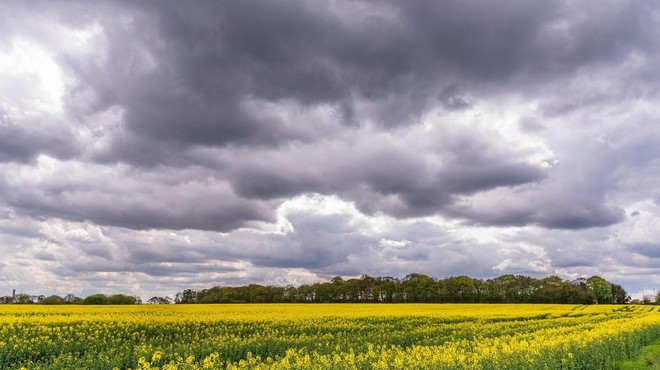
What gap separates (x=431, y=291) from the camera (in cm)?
13775

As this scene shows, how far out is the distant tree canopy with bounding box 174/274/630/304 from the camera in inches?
5059

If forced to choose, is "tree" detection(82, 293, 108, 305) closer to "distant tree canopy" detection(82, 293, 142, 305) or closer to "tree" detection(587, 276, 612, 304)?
"distant tree canopy" detection(82, 293, 142, 305)

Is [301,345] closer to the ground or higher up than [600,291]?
higher up

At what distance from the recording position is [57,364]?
56.4ft

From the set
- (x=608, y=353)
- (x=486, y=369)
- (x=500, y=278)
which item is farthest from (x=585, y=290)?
(x=486, y=369)

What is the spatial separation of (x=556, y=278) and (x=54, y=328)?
15086cm

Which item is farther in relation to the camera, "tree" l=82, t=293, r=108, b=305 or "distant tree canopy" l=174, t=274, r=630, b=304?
"distant tree canopy" l=174, t=274, r=630, b=304

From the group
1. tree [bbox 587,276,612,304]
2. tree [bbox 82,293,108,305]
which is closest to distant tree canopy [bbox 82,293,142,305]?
tree [bbox 82,293,108,305]

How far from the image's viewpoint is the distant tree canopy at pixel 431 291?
12850 cm

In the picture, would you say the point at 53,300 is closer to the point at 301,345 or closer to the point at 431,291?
the point at 301,345

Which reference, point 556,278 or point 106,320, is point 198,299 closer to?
point 106,320

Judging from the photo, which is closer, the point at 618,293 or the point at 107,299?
the point at 107,299

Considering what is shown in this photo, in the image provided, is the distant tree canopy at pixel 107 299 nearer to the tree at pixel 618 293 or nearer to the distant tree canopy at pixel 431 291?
the distant tree canopy at pixel 431 291

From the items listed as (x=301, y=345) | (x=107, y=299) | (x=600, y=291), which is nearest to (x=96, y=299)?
(x=107, y=299)
